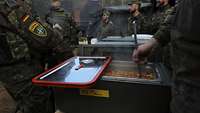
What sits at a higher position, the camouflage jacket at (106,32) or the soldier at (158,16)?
the soldier at (158,16)

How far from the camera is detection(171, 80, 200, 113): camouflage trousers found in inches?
36.5

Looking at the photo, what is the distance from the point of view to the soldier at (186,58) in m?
0.90

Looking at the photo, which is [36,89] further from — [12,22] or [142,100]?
[142,100]

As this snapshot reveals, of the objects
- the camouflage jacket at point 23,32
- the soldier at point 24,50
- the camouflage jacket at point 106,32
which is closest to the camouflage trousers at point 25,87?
the soldier at point 24,50

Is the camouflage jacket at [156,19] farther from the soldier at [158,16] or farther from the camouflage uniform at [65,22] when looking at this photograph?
the camouflage uniform at [65,22]

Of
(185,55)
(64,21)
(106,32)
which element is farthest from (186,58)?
(64,21)

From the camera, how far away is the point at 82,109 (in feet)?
4.60

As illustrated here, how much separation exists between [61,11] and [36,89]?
10.2 ft

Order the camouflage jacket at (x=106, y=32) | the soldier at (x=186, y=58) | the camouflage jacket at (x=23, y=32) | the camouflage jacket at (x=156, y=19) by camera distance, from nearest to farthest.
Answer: the soldier at (x=186, y=58) → the camouflage jacket at (x=23, y=32) → the camouflage jacket at (x=106, y=32) → the camouflage jacket at (x=156, y=19)

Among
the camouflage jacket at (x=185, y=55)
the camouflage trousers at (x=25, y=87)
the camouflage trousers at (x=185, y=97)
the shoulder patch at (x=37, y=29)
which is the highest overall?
the shoulder patch at (x=37, y=29)

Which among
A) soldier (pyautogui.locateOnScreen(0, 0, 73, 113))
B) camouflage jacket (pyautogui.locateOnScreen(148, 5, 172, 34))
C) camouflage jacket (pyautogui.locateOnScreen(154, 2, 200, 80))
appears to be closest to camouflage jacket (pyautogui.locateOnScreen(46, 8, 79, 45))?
camouflage jacket (pyautogui.locateOnScreen(148, 5, 172, 34))

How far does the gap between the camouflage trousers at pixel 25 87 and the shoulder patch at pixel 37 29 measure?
1.23ft

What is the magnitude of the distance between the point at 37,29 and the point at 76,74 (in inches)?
29.4

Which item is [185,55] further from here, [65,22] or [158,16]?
[65,22]
